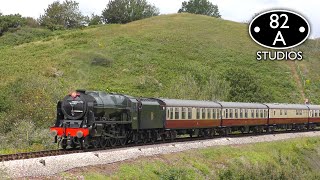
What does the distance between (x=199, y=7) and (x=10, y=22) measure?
6148cm

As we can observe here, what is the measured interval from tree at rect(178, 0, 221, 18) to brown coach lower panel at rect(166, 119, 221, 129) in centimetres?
A: 11019

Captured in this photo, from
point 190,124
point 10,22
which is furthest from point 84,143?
point 10,22

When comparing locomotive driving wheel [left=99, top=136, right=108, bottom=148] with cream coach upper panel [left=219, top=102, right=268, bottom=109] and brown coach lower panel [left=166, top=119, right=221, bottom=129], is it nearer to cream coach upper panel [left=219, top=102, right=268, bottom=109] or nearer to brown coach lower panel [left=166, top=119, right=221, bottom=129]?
brown coach lower panel [left=166, top=119, right=221, bottom=129]

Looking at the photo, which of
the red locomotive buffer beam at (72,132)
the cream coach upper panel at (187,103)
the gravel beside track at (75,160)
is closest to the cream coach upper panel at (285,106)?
the cream coach upper panel at (187,103)

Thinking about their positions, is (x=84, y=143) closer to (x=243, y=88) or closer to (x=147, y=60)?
(x=243, y=88)

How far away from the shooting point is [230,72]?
58094 millimetres

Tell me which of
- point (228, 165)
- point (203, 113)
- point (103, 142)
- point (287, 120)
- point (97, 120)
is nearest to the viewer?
point (97, 120)

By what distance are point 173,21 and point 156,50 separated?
24753mm

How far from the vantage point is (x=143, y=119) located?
27422 millimetres

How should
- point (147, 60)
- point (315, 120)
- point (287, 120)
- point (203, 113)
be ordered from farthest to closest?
1. point (147, 60)
2. point (315, 120)
3. point (287, 120)
4. point (203, 113)

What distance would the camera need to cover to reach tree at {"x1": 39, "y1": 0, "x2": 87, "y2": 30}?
107750 millimetres

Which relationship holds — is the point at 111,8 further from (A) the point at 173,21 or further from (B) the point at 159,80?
(B) the point at 159,80

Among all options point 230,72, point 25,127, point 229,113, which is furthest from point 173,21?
point 25,127

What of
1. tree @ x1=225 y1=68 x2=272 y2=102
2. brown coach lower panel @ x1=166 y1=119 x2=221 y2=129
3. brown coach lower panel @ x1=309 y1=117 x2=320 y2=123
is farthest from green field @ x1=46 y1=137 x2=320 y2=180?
tree @ x1=225 y1=68 x2=272 y2=102
